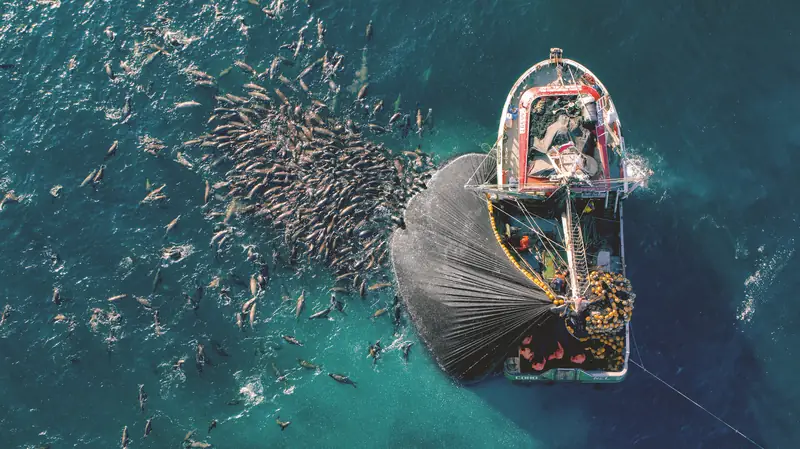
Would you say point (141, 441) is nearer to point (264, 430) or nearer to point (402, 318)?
point (264, 430)

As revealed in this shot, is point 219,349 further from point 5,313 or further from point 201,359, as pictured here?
point 5,313

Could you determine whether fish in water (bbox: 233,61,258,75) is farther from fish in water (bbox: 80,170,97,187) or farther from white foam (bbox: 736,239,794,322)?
white foam (bbox: 736,239,794,322)

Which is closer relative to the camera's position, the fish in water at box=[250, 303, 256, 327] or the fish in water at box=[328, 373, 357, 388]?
the fish in water at box=[328, 373, 357, 388]

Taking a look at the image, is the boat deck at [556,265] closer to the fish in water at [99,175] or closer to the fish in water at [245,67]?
the fish in water at [245,67]

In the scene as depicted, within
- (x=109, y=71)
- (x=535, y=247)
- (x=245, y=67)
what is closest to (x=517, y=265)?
(x=535, y=247)

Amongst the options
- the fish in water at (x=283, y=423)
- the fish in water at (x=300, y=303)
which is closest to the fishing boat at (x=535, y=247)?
the fish in water at (x=300, y=303)

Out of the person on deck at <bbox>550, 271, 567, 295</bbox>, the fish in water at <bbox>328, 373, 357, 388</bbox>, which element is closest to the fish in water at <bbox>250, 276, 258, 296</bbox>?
the fish in water at <bbox>328, 373, 357, 388</bbox>

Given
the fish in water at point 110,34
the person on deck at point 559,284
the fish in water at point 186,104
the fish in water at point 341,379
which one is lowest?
the fish in water at point 341,379
